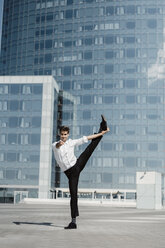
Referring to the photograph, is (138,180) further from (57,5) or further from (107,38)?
(57,5)

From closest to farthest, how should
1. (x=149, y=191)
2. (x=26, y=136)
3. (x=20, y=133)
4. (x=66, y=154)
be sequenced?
(x=66, y=154) < (x=149, y=191) < (x=26, y=136) < (x=20, y=133)

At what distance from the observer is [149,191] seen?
1571 inches

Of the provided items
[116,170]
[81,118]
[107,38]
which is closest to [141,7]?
[107,38]

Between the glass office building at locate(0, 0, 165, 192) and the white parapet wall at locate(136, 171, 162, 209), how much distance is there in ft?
149

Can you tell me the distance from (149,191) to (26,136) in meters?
38.7

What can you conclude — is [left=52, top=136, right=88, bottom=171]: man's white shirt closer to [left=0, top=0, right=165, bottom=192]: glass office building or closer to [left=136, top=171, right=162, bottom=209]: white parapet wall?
[left=136, top=171, right=162, bottom=209]: white parapet wall

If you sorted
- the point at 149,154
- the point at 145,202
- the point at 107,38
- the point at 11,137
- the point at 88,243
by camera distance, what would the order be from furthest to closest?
the point at 107,38 < the point at 149,154 < the point at 11,137 < the point at 145,202 < the point at 88,243

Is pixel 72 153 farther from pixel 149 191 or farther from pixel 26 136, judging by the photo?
pixel 26 136

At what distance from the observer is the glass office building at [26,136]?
2894 inches

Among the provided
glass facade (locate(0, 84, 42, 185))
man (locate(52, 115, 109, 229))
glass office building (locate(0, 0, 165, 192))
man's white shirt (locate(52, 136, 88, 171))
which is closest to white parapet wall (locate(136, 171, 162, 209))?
man (locate(52, 115, 109, 229))

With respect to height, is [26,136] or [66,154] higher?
[26,136]

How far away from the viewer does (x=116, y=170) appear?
8712 centimetres

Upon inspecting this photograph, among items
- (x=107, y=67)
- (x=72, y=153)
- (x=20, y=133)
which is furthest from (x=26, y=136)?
(x=72, y=153)

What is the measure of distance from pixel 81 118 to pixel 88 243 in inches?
3325
